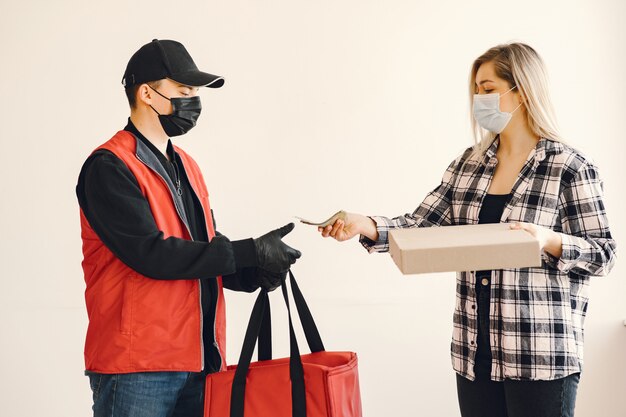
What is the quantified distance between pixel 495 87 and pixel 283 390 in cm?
90

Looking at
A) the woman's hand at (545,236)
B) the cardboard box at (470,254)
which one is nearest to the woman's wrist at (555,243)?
the woman's hand at (545,236)

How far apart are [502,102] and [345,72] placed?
112 cm

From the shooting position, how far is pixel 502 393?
1763mm

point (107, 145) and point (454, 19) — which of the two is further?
point (454, 19)

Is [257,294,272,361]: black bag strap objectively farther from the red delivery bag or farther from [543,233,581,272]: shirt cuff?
[543,233,581,272]: shirt cuff

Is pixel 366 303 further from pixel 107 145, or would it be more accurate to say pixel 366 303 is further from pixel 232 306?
pixel 107 145

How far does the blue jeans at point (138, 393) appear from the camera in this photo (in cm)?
155

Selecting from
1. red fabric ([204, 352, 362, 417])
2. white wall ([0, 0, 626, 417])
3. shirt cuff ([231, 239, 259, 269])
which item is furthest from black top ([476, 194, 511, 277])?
white wall ([0, 0, 626, 417])

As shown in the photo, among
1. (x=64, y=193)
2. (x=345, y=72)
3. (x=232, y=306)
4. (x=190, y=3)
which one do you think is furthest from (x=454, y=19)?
(x=64, y=193)

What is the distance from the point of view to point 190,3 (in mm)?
2795

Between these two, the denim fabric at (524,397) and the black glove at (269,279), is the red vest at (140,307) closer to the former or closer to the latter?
the black glove at (269,279)

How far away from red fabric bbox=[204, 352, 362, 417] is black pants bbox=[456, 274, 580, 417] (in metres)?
0.32

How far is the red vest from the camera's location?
1550 mm

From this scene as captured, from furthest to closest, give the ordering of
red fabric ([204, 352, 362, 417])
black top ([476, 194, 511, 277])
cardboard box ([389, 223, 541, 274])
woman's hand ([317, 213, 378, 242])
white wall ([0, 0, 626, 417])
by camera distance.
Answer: white wall ([0, 0, 626, 417]) → woman's hand ([317, 213, 378, 242]) → black top ([476, 194, 511, 277]) → red fabric ([204, 352, 362, 417]) → cardboard box ([389, 223, 541, 274])
